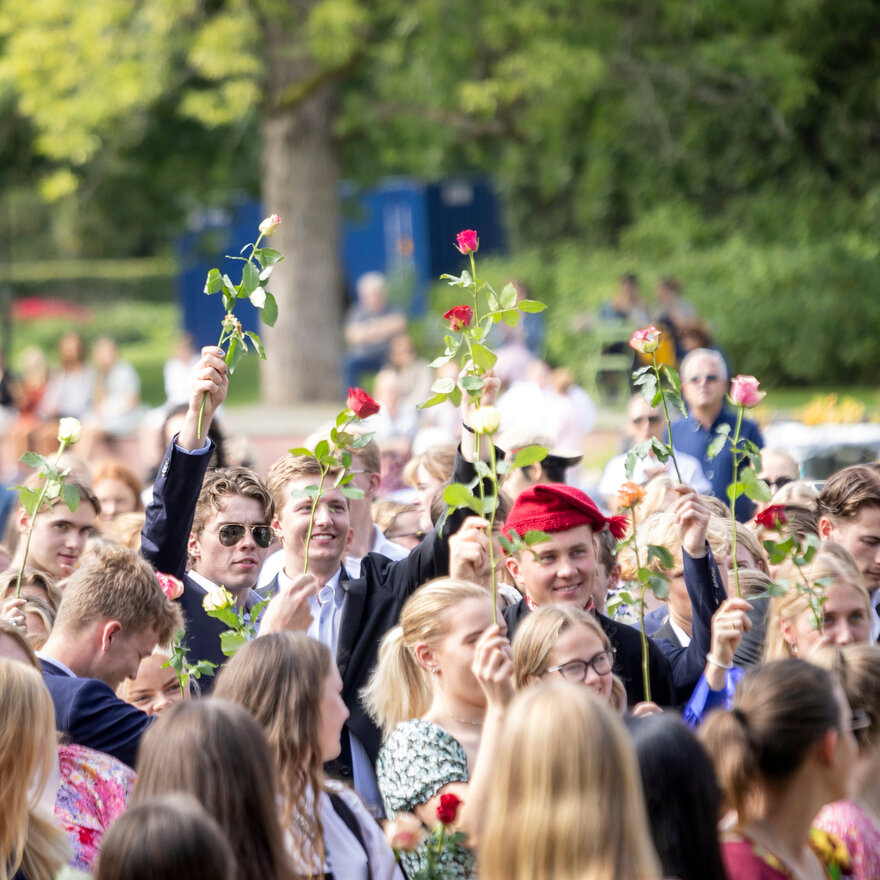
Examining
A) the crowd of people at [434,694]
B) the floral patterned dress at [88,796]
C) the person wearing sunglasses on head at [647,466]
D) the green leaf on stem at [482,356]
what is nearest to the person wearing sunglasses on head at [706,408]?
the person wearing sunglasses on head at [647,466]

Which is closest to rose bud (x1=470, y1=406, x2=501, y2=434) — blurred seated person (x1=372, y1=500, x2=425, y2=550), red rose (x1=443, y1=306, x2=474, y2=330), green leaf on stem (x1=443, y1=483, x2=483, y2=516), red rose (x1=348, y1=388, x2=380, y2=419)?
green leaf on stem (x1=443, y1=483, x2=483, y2=516)

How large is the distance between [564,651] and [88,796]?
47.5 inches

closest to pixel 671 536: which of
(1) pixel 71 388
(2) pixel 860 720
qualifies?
(2) pixel 860 720

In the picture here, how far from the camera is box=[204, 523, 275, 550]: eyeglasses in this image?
178 inches

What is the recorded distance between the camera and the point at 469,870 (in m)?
→ 3.06

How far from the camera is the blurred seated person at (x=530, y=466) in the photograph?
5.76m

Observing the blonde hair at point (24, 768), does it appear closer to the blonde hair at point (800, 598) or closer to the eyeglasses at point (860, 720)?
the eyeglasses at point (860, 720)

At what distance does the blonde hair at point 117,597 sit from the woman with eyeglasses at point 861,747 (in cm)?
169

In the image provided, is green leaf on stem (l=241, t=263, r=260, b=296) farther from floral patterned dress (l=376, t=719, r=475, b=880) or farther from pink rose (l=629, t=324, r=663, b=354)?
floral patterned dress (l=376, t=719, r=475, b=880)

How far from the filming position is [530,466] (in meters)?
5.74

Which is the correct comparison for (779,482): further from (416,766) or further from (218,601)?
(218,601)

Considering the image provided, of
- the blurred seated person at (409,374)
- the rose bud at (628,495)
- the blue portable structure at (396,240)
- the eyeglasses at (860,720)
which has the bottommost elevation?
the eyeglasses at (860,720)

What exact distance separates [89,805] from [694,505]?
1.73 m

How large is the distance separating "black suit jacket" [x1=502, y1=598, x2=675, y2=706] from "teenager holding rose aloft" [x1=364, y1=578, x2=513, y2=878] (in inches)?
21.0
